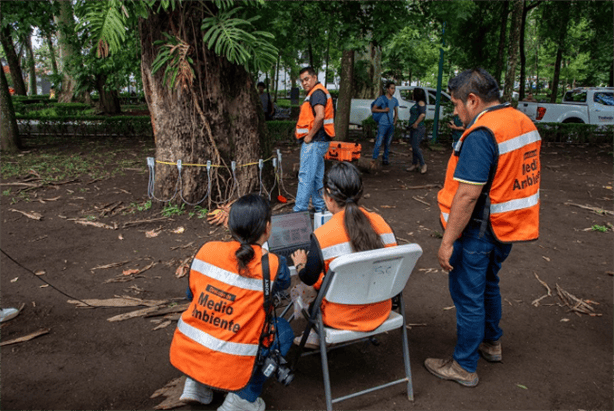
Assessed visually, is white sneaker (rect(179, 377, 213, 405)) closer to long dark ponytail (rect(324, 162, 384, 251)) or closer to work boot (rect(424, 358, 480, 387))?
long dark ponytail (rect(324, 162, 384, 251))

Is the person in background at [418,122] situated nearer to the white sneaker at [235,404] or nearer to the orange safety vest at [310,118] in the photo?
the orange safety vest at [310,118]

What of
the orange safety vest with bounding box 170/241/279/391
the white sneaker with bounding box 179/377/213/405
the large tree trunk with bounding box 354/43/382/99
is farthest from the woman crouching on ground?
the large tree trunk with bounding box 354/43/382/99

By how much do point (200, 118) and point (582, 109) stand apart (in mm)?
14729

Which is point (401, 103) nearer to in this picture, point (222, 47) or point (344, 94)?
point (344, 94)

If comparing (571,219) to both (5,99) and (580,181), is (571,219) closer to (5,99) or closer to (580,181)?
(580,181)

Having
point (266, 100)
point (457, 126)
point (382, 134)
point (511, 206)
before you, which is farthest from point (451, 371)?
point (266, 100)

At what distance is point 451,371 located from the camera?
118 inches

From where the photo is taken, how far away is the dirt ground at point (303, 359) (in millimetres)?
2873

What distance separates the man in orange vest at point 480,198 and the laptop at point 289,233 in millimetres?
1068

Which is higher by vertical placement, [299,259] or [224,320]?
[299,259]

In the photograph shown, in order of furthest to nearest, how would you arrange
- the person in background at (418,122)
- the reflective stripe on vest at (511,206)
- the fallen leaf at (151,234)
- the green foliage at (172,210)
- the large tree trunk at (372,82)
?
the large tree trunk at (372,82)
the person in background at (418,122)
the green foliage at (172,210)
the fallen leaf at (151,234)
the reflective stripe on vest at (511,206)

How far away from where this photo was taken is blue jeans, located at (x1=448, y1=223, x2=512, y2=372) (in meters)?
2.81

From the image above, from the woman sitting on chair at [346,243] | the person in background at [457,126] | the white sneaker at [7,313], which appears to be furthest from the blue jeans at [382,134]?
the white sneaker at [7,313]

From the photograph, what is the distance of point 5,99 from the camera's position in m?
10.9
